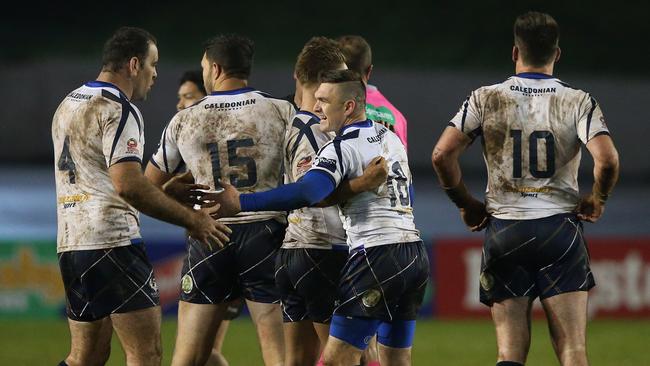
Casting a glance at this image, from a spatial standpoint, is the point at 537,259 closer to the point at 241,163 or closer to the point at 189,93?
the point at 241,163

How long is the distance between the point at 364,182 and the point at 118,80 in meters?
1.56

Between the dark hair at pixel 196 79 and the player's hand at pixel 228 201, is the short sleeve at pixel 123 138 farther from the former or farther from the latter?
the dark hair at pixel 196 79

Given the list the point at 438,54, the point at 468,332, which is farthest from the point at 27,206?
the point at 438,54

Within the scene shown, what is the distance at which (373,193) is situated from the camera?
564 cm

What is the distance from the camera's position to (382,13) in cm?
2220

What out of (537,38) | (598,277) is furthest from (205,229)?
(598,277)

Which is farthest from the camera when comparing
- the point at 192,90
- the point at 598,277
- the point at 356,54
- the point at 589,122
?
the point at 598,277

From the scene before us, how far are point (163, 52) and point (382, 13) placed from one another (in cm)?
440

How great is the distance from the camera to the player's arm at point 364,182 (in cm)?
546

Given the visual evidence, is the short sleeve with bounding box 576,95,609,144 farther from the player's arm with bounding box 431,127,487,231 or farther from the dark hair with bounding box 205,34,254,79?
the dark hair with bounding box 205,34,254,79

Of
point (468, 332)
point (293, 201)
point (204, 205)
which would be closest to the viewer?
point (293, 201)

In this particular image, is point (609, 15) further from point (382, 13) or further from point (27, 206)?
point (27, 206)

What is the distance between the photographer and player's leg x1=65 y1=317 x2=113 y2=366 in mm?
6082

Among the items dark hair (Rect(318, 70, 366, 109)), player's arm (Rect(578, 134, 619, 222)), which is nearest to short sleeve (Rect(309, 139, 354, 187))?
dark hair (Rect(318, 70, 366, 109))
